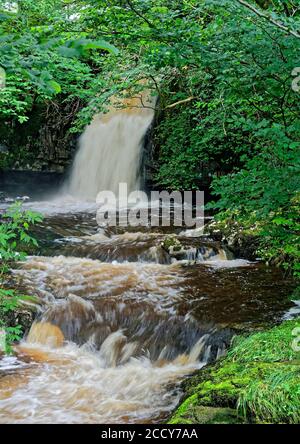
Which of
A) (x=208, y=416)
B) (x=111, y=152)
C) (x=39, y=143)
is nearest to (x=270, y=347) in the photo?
(x=208, y=416)

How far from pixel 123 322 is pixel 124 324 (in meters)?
0.04

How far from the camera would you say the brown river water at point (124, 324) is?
4.40 meters

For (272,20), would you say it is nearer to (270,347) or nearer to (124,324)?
(270,347)

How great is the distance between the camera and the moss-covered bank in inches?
116

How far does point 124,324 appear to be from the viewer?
5.83 meters

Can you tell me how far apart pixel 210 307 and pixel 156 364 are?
4.01ft

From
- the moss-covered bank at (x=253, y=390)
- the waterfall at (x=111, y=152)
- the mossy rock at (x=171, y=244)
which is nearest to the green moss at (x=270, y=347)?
the moss-covered bank at (x=253, y=390)

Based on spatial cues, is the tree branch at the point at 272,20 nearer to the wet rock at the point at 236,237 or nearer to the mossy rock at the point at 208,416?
the mossy rock at the point at 208,416

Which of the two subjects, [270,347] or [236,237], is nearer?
[270,347]

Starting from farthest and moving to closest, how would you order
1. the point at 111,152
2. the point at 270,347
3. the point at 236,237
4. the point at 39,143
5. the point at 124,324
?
the point at 39,143, the point at 111,152, the point at 236,237, the point at 124,324, the point at 270,347

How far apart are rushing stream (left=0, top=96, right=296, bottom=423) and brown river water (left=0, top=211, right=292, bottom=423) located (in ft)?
0.05

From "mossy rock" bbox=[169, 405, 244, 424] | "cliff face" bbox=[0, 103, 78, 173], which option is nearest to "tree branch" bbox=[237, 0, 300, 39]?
"mossy rock" bbox=[169, 405, 244, 424]

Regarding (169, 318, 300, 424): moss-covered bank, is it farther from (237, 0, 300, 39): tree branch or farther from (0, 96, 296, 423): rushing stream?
(237, 0, 300, 39): tree branch

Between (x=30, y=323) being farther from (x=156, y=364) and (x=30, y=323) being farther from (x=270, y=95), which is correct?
(x=270, y=95)
